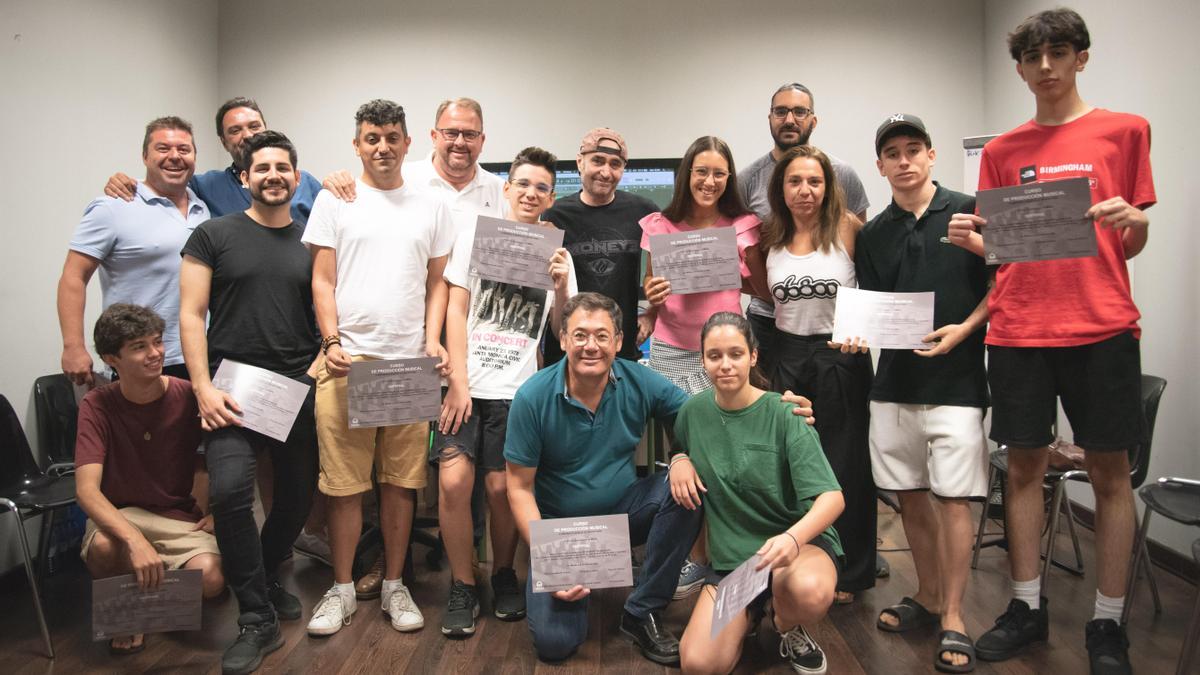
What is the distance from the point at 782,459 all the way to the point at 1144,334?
2.34 metres

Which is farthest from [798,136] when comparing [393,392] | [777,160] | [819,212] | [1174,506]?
[393,392]

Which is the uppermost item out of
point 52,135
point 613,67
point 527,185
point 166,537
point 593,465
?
point 613,67

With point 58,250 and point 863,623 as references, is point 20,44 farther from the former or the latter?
point 863,623

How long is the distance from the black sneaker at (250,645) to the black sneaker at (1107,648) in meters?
2.56

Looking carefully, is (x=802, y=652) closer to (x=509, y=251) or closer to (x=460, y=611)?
(x=460, y=611)

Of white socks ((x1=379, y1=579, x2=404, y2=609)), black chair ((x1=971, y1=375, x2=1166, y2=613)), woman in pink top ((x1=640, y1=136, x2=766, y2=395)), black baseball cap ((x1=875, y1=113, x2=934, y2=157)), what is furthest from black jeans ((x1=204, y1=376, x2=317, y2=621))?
black chair ((x1=971, y1=375, x2=1166, y2=613))

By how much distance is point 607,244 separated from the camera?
3.03 m

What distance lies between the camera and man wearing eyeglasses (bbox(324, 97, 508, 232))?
327 centimetres

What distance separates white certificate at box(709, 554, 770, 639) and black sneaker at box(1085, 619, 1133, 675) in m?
1.04

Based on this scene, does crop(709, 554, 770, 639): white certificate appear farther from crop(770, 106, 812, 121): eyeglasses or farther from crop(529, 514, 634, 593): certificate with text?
crop(770, 106, 812, 121): eyeglasses

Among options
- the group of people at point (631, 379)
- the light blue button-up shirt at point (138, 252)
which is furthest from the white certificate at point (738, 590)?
the light blue button-up shirt at point (138, 252)

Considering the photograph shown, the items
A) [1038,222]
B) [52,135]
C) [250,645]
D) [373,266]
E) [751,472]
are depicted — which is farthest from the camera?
[52,135]

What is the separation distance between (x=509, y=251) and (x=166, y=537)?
151cm

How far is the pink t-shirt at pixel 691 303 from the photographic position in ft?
9.55
